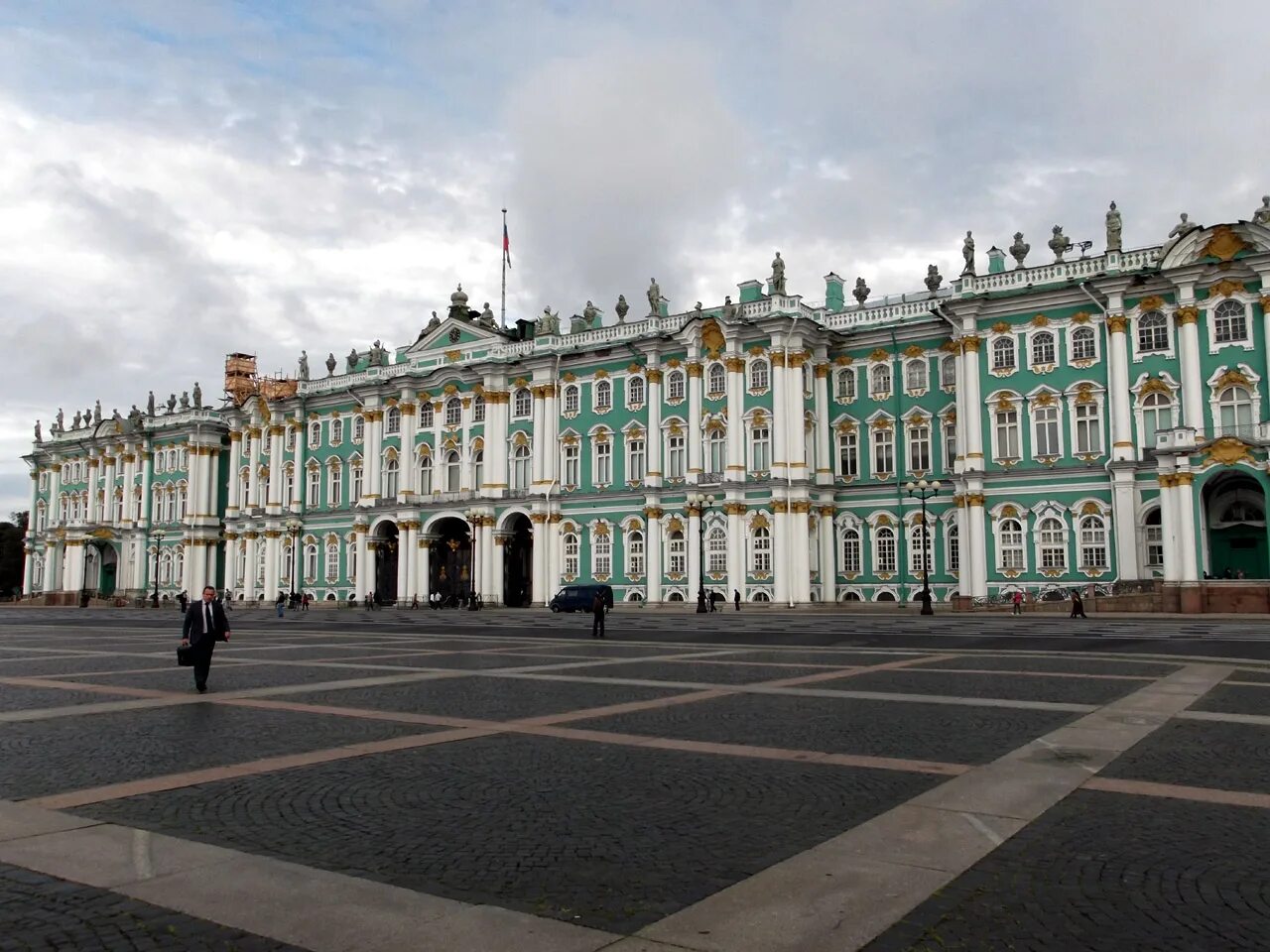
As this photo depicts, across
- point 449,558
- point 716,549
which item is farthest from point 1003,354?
point 449,558

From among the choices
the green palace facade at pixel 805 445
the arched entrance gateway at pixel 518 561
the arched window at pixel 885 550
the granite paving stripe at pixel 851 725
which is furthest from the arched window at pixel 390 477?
the granite paving stripe at pixel 851 725

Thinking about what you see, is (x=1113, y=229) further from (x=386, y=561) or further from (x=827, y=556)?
(x=386, y=561)

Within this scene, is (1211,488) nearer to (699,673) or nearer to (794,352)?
(794,352)

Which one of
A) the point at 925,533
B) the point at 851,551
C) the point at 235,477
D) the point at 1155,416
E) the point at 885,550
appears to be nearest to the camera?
the point at 925,533

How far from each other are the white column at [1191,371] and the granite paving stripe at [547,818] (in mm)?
45061

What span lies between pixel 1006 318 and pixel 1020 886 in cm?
5129

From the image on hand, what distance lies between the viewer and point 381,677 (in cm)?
1964

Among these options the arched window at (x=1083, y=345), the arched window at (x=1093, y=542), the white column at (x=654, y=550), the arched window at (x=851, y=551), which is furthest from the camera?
the white column at (x=654, y=550)

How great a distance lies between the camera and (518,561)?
70.2 metres

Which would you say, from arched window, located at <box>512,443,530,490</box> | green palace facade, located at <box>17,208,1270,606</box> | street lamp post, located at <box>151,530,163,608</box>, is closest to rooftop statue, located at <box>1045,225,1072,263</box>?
green palace facade, located at <box>17,208,1270,606</box>

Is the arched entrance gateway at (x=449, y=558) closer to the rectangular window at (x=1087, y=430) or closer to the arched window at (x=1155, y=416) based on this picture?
the rectangular window at (x=1087, y=430)

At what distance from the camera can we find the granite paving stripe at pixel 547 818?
6.77 meters

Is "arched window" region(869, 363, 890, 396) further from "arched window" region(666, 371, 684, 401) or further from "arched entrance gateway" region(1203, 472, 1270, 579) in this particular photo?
"arched entrance gateway" region(1203, 472, 1270, 579)

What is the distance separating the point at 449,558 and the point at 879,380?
31.8 meters
